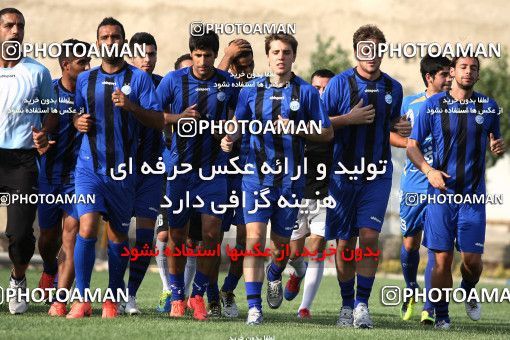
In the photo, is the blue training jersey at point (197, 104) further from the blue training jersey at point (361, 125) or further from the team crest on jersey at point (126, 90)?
the blue training jersey at point (361, 125)

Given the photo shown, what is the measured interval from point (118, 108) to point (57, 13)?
1045cm

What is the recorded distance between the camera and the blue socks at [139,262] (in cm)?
1311

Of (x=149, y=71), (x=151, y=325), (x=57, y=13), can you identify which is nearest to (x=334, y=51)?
(x=57, y=13)

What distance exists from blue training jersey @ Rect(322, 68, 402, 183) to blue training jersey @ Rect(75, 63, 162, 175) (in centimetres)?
184

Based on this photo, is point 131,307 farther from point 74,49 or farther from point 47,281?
point 74,49

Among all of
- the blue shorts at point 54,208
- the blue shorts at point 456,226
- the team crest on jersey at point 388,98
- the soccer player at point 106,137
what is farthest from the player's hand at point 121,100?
the blue shorts at point 456,226

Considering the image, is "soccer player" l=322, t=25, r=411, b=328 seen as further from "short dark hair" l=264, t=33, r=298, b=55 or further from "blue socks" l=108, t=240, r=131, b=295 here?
"blue socks" l=108, t=240, r=131, b=295

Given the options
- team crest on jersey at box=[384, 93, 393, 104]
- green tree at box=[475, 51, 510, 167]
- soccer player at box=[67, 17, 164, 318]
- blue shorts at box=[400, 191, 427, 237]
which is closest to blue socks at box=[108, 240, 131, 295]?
soccer player at box=[67, 17, 164, 318]

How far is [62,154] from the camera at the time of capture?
13188mm

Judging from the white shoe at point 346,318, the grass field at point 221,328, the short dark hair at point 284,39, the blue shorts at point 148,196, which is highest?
the short dark hair at point 284,39

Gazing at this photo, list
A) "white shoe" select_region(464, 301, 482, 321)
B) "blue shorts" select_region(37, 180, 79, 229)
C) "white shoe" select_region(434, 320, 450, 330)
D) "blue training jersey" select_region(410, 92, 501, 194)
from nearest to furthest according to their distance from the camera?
"blue training jersey" select_region(410, 92, 501, 194)
"white shoe" select_region(434, 320, 450, 330)
"blue shorts" select_region(37, 180, 79, 229)
"white shoe" select_region(464, 301, 482, 321)

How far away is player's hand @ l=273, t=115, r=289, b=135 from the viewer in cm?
1179

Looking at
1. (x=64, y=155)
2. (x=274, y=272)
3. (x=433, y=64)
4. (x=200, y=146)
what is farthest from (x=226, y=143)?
(x=433, y=64)

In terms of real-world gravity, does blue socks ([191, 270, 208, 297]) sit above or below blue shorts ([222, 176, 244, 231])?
below
